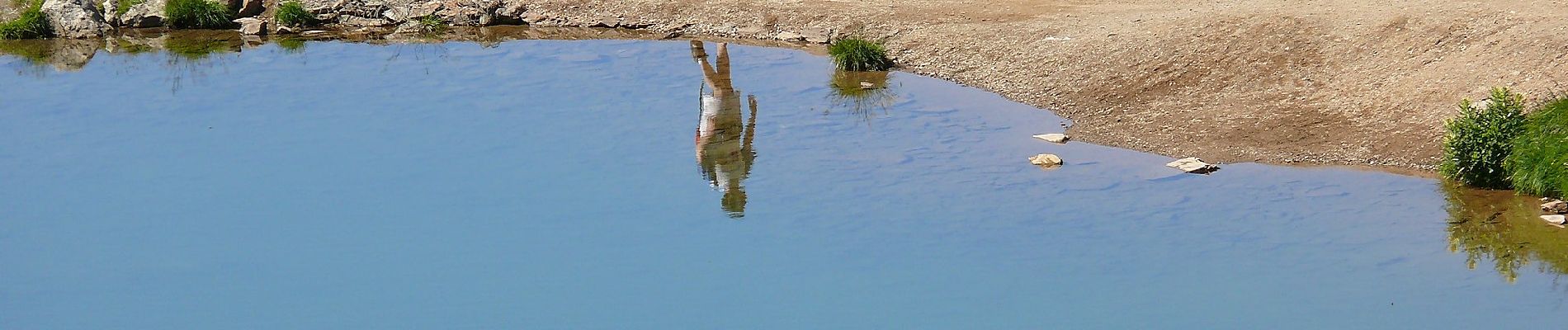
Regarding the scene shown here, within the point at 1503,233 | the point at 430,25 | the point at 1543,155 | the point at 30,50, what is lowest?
the point at 1503,233

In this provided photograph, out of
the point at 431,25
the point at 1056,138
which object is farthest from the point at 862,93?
the point at 431,25

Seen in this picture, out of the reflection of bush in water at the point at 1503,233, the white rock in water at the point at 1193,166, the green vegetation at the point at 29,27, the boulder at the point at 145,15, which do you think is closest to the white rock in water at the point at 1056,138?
the white rock in water at the point at 1193,166

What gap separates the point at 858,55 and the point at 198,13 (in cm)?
964

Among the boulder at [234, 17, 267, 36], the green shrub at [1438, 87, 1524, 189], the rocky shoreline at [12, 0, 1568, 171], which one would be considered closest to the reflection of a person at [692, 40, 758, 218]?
the rocky shoreline at [12, 0, 1568, 171]

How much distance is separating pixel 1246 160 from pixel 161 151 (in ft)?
29.0

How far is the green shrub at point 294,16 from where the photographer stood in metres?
20.6

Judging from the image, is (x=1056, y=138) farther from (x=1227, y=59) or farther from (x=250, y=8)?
(x=250, y=8)

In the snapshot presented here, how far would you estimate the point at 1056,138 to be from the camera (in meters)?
13.1

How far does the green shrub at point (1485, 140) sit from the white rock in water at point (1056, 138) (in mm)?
3076

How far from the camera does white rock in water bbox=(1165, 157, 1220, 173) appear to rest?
39.1ft

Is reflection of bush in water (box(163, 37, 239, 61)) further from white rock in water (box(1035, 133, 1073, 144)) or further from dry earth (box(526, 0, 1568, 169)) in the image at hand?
white rock in water (box(1035, 133, 1073, 144))

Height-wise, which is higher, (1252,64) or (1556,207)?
(1252,64)

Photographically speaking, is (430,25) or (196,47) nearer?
(196,47)

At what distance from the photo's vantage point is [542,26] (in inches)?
800
